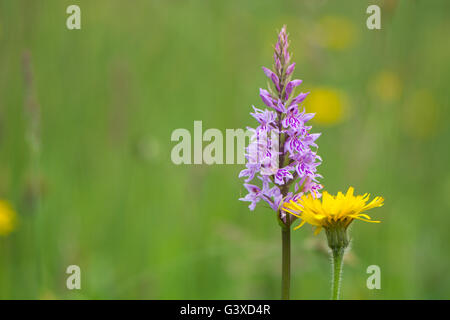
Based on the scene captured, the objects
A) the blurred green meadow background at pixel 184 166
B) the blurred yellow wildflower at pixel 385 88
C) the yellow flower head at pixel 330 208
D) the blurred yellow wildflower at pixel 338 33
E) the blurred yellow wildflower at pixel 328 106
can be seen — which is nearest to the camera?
the yellow flower head at pixel 330 208

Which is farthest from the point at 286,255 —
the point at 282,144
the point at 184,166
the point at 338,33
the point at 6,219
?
the point at 338,33

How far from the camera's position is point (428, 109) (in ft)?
18.5

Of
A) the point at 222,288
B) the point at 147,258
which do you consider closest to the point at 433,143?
the point at 222,288

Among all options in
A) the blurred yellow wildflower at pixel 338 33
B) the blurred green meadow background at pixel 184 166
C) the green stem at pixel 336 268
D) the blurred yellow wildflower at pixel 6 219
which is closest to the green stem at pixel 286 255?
the green stem at pixel 336 268

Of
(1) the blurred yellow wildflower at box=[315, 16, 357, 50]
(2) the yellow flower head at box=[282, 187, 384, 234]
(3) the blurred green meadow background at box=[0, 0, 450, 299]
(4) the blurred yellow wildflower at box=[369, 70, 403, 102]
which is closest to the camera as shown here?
(2) the yellow flower head at box=[282, 187, 384, 234]

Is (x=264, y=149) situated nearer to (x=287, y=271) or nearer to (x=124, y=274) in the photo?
(x=287, y=271)

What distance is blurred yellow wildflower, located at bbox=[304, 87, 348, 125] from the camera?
5293 mm

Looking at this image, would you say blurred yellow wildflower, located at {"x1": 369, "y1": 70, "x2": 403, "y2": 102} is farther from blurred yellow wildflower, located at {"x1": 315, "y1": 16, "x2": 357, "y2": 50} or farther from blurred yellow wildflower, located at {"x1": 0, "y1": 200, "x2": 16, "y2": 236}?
blurred yellow wildflower, located at {"x1": 0, "y1": 200, "x2": 16, "y2": 236}

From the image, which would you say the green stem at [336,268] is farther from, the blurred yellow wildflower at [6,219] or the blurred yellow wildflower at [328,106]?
the blurred yellow wildflower at [328,106]

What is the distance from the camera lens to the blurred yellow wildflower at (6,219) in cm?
368

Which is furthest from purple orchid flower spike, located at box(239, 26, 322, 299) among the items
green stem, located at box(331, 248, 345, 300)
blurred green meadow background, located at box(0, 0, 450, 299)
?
blurred green meadow background, located at box(0, 0, 450, 299)

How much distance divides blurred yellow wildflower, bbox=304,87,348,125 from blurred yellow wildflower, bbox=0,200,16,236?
117 inches

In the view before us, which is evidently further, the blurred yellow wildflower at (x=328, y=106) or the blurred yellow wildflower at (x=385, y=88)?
the blurred yellow wildflower at (x=328, y=106)

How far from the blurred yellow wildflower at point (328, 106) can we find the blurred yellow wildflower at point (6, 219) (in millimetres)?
2977
